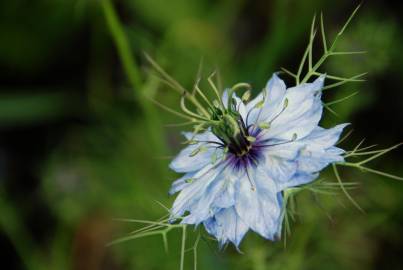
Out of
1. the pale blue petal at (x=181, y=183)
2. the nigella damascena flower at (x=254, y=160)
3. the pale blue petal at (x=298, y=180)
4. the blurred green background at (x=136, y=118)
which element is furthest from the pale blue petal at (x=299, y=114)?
the blurred green background at (x=136, y=118)

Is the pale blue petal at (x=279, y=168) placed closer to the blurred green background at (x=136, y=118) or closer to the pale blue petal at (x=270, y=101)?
the pale blue petal at (x=270, y=101)

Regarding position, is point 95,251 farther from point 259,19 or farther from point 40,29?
point 259,19

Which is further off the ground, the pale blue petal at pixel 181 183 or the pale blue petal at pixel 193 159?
the pale blue petal at pixel 193 159

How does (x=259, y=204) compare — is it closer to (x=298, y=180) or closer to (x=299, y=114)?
(x=298, y=180)

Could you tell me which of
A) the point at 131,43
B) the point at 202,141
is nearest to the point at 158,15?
the point at 131,43

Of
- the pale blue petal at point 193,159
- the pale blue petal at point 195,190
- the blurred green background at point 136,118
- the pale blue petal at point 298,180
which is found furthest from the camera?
the blurred green background at point 136,118

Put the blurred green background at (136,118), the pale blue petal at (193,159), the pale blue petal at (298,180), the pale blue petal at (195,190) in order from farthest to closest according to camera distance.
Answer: the blurred green background at (136,118) → the pale blue petal at (193,159) → the pale blue petal at (195,190) → the pale blue petal at (298,180)
